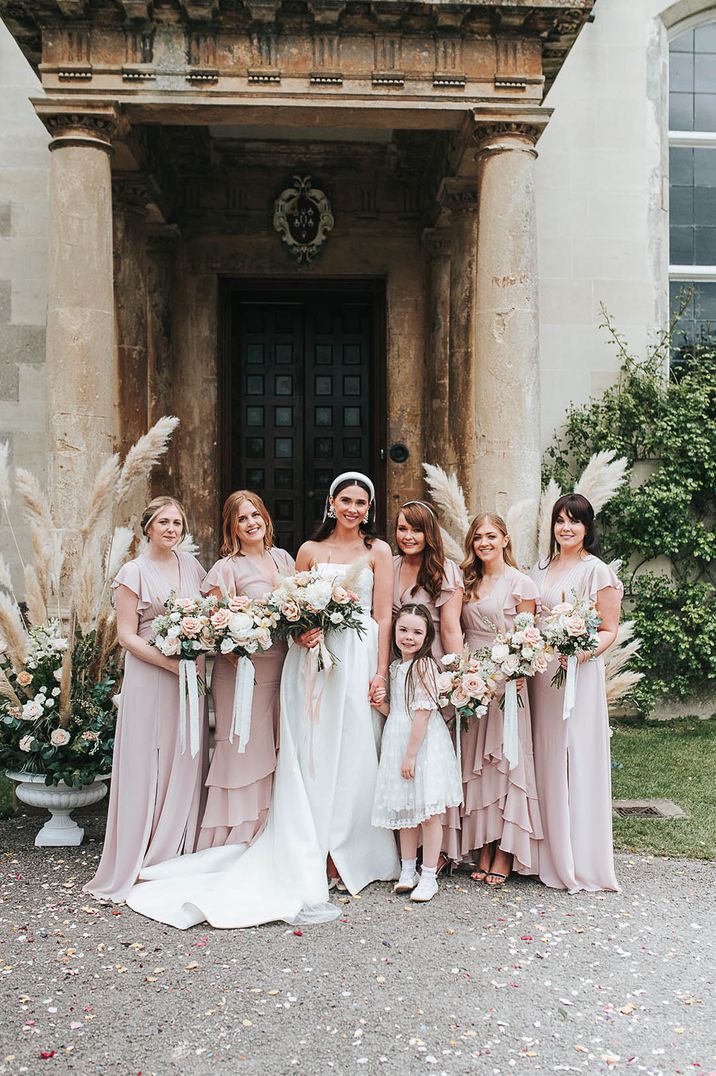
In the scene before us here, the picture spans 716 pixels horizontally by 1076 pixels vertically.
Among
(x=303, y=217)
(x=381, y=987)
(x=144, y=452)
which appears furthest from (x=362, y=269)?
(x=381, y=987)

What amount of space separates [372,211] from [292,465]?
2.67 m

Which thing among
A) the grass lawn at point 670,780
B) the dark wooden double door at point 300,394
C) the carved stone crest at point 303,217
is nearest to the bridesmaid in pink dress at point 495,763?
the grass lawn at point 670,780

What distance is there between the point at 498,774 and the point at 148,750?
1.79 meters

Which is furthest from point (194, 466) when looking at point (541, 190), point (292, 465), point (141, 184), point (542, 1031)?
point (542, 1031)

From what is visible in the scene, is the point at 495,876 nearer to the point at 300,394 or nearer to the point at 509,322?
the point at 509,322

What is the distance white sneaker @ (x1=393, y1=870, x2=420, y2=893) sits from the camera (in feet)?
16.2

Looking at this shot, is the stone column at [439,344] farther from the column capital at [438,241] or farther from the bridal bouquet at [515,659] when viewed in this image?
the bridal bouquet at [515,659]

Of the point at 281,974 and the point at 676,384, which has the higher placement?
the point at 676,384

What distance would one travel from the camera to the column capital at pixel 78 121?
720 centimetres

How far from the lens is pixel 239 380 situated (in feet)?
34.4

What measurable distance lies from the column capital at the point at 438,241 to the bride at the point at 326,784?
17.2 ft

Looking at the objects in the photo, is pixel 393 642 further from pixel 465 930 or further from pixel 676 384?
pixel 676 384

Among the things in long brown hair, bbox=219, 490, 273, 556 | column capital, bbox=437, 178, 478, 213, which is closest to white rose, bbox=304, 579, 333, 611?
long brown hair, bbox=219, 490, 273, 556

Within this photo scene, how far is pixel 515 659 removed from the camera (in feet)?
16.0
